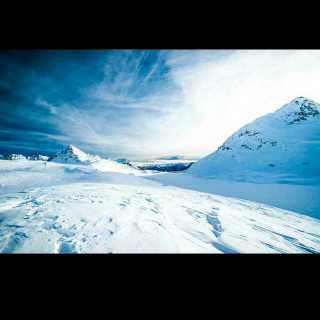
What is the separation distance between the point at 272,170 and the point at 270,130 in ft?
52.9

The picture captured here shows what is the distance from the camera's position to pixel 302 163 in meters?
20.1

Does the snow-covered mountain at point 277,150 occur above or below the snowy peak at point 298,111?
below

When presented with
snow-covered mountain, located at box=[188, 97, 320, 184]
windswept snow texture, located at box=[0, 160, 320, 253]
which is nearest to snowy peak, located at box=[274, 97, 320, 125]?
snow-covered mountain, located at box=[188, 97, 320, 184]

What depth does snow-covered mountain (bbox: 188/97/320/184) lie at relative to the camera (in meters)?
19.0

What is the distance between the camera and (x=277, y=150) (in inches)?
1000

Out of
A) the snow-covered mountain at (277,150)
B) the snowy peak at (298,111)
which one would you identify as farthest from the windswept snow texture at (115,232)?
the snowy peak at (298,111)

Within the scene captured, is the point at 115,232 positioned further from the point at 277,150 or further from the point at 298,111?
the point at 298,111

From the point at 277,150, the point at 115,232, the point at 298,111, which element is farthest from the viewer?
the point at 298,111

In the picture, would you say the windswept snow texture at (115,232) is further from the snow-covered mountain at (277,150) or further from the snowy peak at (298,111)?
the snowy peak at (298,111)

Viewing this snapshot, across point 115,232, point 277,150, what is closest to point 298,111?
point 277,150

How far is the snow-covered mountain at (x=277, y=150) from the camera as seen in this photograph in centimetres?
1898

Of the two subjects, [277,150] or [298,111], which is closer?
[277,150]
